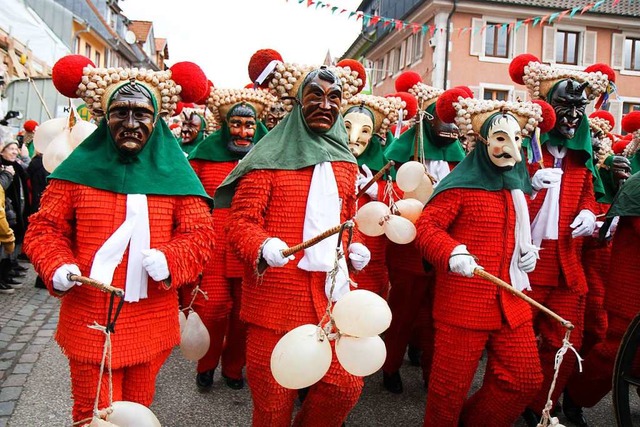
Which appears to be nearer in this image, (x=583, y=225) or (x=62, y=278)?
(x=62, y=278)

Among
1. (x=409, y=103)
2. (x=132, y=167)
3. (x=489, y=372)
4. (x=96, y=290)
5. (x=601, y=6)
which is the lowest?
(x=489, y=372)

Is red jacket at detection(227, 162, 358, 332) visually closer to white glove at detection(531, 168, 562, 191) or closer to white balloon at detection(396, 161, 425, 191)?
white balloon at detection(396, 161, 425, 191)

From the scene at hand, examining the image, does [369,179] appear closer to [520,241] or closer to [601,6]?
[520,241]

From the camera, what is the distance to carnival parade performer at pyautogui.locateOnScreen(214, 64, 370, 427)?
2.93 metres

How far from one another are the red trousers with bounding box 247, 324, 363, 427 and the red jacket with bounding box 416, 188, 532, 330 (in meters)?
0.84

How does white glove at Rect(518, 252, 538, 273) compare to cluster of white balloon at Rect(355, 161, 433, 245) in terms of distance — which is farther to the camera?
cluster of white balloon at Rect(355, 161, 433, 245)

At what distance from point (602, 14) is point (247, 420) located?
2315 cm

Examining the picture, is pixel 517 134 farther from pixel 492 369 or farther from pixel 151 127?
pixel 151 127

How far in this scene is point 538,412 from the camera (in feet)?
13.1

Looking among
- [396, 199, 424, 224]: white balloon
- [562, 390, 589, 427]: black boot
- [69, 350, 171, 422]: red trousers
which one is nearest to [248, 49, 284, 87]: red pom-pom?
[396, 199, 424, 224]: white balloon

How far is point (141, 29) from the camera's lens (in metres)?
43.5

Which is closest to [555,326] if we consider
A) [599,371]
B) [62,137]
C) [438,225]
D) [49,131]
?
[599,371]

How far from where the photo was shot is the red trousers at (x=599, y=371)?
3.94 metres

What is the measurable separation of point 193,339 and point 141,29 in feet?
144
